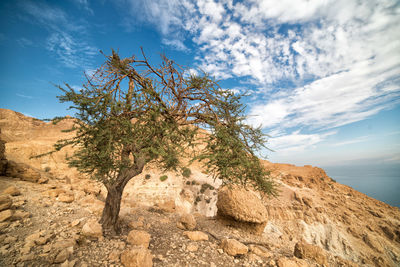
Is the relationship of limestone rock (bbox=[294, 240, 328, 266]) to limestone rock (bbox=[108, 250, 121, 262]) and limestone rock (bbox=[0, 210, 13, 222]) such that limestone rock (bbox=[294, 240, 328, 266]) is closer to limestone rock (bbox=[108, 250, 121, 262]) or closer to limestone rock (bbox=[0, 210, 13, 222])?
limestone rock (bbox=[108, 250, 121, 262])

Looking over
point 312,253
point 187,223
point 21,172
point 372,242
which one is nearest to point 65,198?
point 21,172

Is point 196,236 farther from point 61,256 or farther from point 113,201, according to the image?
point 61,256

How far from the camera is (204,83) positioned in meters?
5.77

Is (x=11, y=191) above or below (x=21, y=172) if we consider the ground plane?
below

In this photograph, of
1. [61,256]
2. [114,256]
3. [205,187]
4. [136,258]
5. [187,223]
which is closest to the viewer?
[61,256]

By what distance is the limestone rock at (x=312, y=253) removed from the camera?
5484mm

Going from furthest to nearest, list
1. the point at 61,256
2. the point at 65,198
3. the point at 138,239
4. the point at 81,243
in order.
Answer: the point at 65,198
the point at 138,239
the point at 81,243
the point at 61,256

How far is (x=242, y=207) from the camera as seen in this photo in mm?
8719

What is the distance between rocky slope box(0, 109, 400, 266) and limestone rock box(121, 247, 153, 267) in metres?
0.03

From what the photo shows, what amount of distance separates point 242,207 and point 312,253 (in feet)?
11.4

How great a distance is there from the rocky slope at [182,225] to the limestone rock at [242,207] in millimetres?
249

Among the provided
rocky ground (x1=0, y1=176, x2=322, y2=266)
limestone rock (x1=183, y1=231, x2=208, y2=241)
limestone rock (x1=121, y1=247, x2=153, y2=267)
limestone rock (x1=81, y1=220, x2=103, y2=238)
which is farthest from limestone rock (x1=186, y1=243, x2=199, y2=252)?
limestone rock (x1=81, y1=220, x2=103, y2=238)

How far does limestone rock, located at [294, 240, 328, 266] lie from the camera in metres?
5.48

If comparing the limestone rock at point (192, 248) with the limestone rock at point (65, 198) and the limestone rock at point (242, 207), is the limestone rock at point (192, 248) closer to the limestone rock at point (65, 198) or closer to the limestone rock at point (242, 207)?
the limestone rock at point (242, 207)
